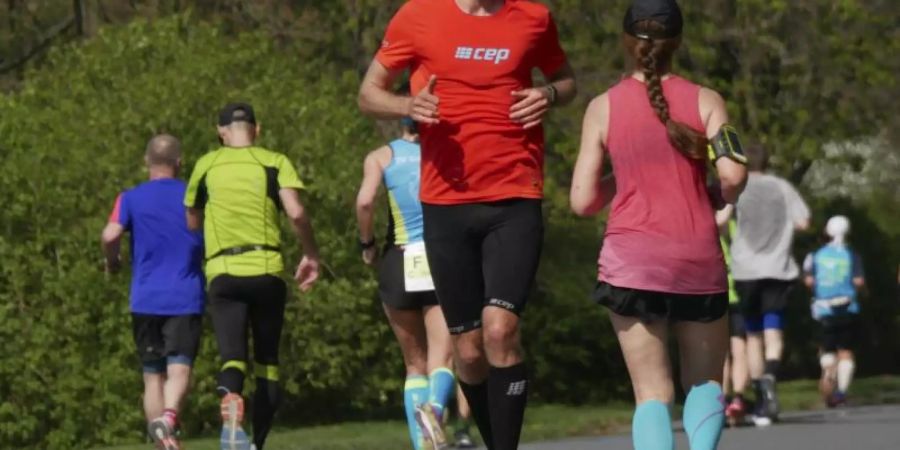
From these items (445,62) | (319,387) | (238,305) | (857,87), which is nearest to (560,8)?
(857,87)

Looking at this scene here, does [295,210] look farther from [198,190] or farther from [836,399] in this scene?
[836,399]

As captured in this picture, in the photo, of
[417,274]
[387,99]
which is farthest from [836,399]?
[387,99]

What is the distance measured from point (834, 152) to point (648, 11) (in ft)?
71.8

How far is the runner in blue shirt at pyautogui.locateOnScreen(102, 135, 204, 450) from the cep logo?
15.4 ft

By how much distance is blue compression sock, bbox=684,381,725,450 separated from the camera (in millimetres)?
7469

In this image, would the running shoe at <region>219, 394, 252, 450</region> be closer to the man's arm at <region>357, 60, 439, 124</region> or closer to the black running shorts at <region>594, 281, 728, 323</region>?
the man's arm at <region>357, 60, 439, 124</region>

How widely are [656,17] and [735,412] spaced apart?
883 cm

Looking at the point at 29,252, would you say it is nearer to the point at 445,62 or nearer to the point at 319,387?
the point at 319,387

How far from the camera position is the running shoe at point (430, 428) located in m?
10.7

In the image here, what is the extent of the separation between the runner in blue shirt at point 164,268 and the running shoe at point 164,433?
0.07m

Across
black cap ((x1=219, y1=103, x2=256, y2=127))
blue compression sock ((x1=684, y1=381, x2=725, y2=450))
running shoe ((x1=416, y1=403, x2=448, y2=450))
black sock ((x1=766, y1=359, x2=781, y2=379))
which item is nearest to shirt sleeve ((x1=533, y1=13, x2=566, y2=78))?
blue compression sock ((x1=684, y1=381, x2=725, y2=450))

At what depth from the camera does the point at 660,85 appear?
741cm

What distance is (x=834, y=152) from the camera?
2902 centimetres

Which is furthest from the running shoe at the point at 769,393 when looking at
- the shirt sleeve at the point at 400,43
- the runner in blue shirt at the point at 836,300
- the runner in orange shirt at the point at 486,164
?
the shirt sleeve at the point at 400,43
